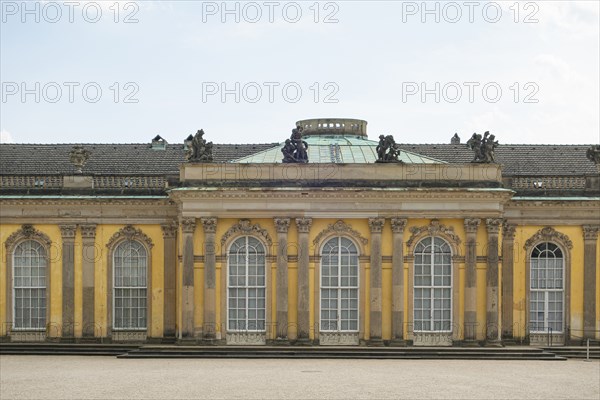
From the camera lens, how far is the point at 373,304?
132 feet

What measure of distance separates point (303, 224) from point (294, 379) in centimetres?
1062

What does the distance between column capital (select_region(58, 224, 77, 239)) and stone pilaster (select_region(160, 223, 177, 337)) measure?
3144mm

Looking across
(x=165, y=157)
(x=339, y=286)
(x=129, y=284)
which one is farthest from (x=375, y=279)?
(x=165, y=157)

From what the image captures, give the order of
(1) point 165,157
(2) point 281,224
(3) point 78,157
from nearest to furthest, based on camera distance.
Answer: (2) point 281,224, (3) point 78,157, (1) point 165,157

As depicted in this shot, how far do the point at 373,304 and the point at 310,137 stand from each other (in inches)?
329

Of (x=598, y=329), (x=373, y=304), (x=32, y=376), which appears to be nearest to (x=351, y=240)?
(x=373, y=304)

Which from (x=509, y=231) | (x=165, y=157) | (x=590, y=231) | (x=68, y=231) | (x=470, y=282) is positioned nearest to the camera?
(x=470, y=282)

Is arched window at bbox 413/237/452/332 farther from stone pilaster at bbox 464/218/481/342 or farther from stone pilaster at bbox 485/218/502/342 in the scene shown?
stone pilaster at bbox 485/218/502/342

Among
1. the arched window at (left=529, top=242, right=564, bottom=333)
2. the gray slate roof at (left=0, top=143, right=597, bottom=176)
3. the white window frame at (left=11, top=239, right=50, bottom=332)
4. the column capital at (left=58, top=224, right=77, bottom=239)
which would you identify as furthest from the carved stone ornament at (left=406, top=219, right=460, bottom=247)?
the white window frame at (left=11, top=239, right=50, bottom=332)

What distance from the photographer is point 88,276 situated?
42969 millimetres

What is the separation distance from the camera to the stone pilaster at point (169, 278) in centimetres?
4288

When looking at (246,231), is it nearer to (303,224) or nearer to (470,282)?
(303,224)

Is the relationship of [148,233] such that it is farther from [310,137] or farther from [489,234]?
[489,234]

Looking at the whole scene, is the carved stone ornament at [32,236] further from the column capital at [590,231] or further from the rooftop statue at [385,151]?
the column capital at [590,231]
